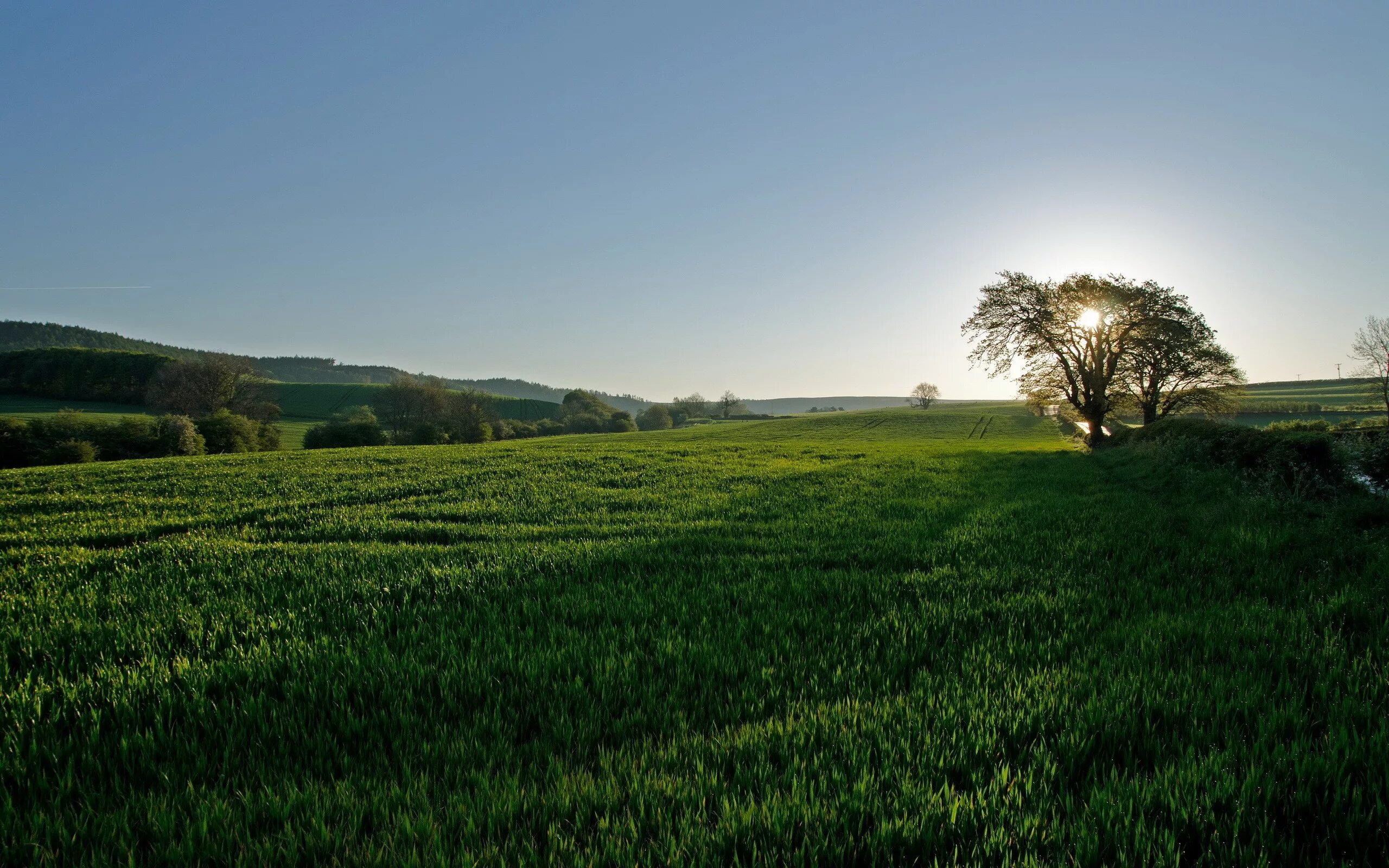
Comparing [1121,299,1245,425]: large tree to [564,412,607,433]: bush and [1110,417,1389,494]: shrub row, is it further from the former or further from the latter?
[564,412,607,433]: bush

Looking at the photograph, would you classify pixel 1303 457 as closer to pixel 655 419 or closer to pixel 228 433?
pixel 228 433

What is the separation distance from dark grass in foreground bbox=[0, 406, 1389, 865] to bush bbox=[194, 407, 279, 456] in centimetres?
4891

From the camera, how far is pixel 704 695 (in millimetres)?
3713

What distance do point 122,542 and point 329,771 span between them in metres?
9.07

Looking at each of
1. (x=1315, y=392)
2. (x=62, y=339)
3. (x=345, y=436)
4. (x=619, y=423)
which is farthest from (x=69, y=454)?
(x=62, y=339)

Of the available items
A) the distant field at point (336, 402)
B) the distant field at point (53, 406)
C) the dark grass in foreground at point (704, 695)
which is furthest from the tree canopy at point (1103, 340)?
the distant field at point (53, 406)

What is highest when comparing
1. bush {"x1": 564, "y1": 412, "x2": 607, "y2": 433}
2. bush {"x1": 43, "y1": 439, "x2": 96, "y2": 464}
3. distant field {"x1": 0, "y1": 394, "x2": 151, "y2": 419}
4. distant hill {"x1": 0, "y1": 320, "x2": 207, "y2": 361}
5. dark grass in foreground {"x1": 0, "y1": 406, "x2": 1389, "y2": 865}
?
distant hill {"x1": 0, "y1": 320, "x2": 207, "y2": 361}

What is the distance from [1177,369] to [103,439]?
78.1m

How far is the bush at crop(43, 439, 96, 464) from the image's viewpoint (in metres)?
38.2

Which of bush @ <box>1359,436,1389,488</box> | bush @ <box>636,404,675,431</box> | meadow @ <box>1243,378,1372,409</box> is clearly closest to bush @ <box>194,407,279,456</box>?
bush @ <box>1359,436,1389,488</box>

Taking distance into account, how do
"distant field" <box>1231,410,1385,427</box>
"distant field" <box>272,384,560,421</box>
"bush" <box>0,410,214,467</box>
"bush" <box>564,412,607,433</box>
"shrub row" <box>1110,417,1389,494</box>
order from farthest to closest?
"distant field" <box>272,384,560,421</box>
"bush" <box>564,412,607,433</box>
"distant field" <box>1231,410,1385,427</box>
"bush" <box>0,410,214,467</box>
"shrub row" <box>1110,417,1389,494</box>

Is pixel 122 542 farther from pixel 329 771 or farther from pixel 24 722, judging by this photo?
pixel 329 771

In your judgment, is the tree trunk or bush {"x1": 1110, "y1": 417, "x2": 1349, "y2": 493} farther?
the tree trunk

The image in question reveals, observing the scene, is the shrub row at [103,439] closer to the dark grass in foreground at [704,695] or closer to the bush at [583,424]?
the dark grass in foreground at [704,695]
